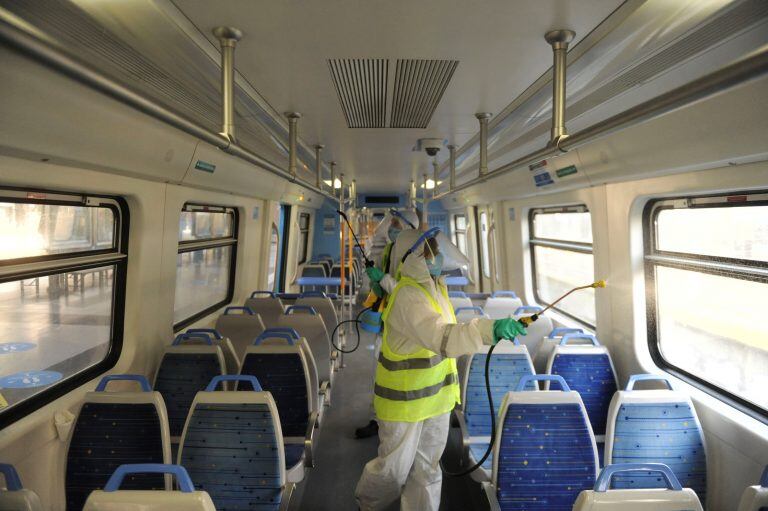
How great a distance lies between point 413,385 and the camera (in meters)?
2.86

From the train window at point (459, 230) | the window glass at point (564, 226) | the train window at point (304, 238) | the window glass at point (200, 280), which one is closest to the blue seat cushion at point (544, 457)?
the window glass at point (564, 226)

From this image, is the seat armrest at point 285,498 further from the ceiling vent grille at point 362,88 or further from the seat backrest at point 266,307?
the seat backrest at point 266,307

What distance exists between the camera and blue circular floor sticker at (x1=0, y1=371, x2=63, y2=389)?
8.96ft

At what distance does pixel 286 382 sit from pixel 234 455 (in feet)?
3.56

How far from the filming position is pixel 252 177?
561 centimetres

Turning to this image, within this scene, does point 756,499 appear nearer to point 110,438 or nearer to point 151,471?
point 151,471

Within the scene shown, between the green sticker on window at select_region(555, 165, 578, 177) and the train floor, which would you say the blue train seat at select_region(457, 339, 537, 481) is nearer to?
the train floor

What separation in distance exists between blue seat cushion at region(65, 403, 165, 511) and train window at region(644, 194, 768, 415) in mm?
3954

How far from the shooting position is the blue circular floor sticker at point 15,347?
2877mm

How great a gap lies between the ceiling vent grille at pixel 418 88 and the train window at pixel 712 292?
227 cm

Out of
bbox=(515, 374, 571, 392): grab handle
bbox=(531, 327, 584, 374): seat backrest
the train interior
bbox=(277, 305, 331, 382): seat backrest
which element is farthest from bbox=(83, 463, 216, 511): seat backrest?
bbox=(531, 327, 584, 374): seat backrest

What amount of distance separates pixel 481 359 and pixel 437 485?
1.04m

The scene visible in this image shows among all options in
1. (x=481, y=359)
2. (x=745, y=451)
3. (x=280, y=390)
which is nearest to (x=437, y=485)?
(x=481, y=359)

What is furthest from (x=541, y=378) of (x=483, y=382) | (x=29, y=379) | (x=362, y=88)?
(x=29, y=379)
